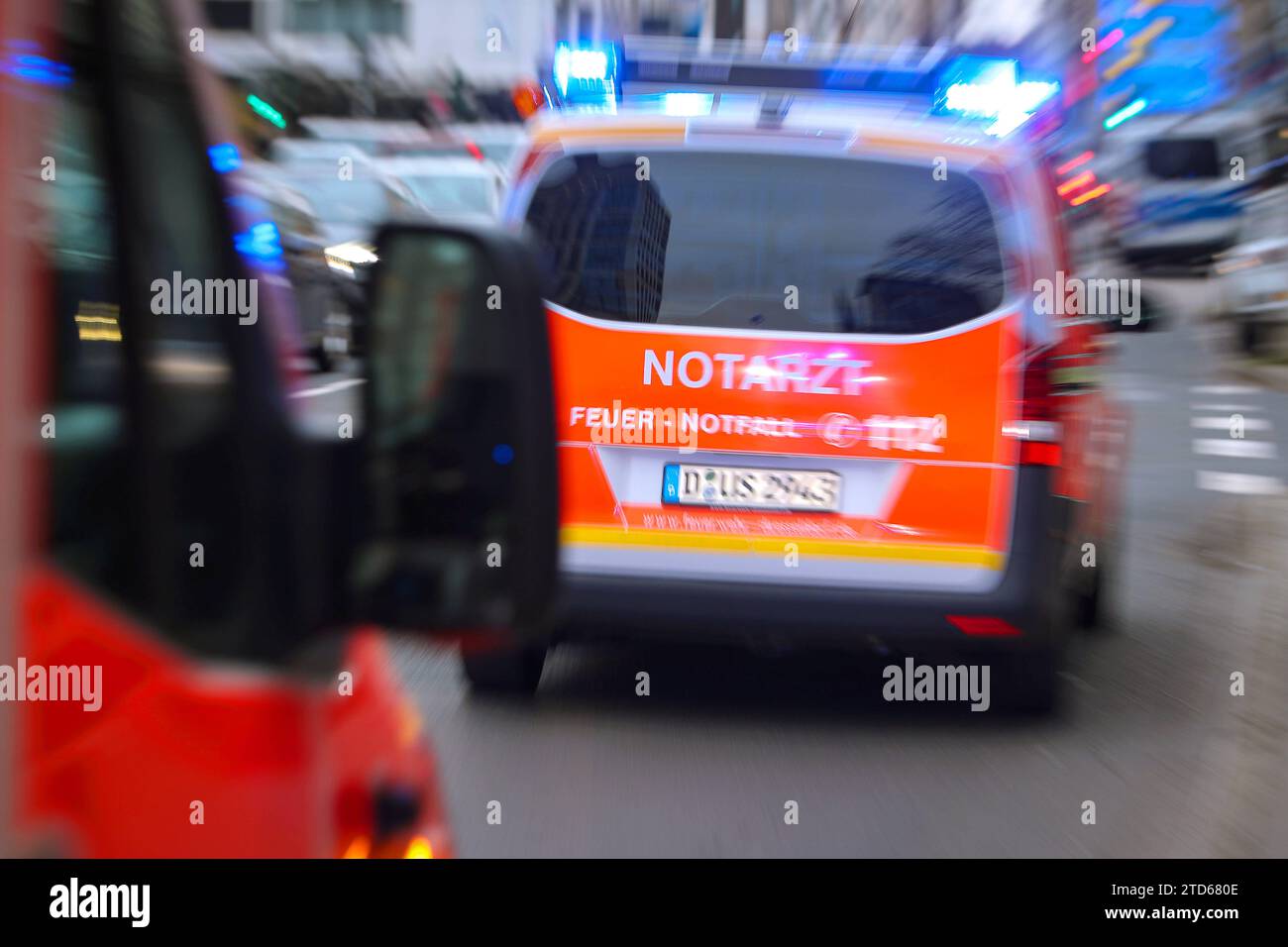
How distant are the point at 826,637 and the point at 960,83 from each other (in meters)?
1.97

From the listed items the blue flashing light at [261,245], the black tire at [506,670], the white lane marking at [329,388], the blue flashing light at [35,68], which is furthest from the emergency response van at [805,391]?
the blue flashing light at [35,68]

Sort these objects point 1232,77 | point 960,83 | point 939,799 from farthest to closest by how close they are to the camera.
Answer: point 1232,77
point 960,83
point 939,799

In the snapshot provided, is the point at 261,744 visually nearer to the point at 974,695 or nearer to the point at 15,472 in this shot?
the point at 15,472

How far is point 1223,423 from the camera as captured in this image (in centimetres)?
2025

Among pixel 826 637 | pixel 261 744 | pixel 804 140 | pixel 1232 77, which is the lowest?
pixel 826 637

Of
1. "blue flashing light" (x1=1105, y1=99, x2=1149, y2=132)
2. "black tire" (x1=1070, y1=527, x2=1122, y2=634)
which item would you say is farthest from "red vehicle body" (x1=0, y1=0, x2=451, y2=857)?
"blue flashing light" (x1=1105, y1=99, x2=1149, y2=132)

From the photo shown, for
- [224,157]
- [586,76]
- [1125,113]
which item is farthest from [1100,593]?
[1125,113]

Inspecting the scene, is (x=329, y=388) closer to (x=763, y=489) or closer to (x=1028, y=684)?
(x=763, y=489)

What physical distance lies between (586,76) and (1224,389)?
2148cm

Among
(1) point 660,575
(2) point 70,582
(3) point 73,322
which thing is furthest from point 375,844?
(1) point 660,575

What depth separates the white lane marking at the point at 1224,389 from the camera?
960 inches

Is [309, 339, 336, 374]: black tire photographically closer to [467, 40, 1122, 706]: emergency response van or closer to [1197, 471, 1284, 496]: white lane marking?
[467, 40, 1122, 706]: emergency response van

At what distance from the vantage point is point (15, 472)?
1270 mm

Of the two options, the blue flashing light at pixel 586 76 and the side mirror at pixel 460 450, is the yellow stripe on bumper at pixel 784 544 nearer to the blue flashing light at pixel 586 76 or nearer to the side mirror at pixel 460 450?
the blue flashing light at pixel 586 76
